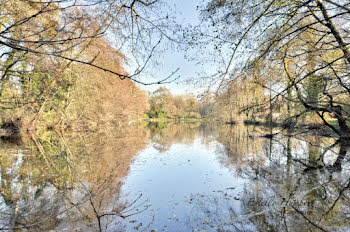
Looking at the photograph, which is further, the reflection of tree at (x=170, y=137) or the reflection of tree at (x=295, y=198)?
the reflection of tree at (x=170, y=137)

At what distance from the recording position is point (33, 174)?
5.51m

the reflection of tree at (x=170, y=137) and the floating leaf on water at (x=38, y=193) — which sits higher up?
the floating leaf on water at (x=38, y=193)

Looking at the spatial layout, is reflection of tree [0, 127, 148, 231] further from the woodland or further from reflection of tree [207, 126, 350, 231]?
reflection of tree [207, 126, 350, 231]

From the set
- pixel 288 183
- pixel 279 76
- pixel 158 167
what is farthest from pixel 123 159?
pixel 279 76

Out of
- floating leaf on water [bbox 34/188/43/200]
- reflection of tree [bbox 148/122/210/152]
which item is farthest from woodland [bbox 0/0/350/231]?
reflection of tree [bbox 148/122/210/152]

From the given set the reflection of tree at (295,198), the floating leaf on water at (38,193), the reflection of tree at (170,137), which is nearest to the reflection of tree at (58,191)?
the floating leaf on water at (38,193)

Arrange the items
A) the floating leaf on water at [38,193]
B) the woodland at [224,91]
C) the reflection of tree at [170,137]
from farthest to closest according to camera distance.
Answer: the reflection of tree at [170,137] → the floating leaf on water at [38,193] → the woodland at [224,91]

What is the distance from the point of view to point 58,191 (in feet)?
14.4

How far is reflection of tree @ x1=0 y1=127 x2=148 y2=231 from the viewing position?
3.08m

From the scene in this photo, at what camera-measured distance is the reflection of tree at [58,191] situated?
121 inches

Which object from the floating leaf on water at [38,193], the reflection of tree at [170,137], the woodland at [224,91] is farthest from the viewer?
the reflection of tree at [170,137]

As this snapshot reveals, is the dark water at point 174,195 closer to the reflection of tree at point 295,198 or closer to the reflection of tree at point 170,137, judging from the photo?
the reflection of tree at point 295,198

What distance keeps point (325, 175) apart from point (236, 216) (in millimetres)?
3400

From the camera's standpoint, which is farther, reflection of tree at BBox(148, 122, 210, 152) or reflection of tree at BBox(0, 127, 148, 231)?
reflection of tree at BBox(148, 122, 210, 152)
